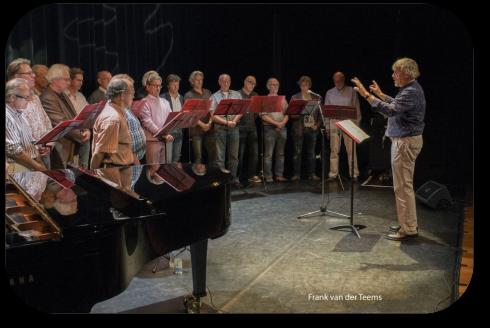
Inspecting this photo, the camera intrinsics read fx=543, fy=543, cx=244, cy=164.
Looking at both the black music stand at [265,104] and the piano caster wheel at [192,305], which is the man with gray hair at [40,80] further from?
the piano caster wheel at [192,305]

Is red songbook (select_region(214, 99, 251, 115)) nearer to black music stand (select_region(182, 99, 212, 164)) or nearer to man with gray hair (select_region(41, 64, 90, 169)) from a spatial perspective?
black music stand (select_region(182, 99, 212, 164))

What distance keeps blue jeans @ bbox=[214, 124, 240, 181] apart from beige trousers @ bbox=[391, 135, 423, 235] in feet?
10.4

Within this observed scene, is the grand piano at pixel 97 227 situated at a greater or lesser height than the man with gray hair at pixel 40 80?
lesser

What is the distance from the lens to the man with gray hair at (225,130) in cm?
759

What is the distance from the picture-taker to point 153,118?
6.36 meters

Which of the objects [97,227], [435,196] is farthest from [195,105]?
[97,227]

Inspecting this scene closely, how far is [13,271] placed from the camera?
1.99 m

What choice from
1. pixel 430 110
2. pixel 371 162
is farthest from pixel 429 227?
pixel 430 110

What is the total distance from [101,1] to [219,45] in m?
2.48

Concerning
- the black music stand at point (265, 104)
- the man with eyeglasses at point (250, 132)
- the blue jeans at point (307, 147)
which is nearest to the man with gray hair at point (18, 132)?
the black music stand at point (265, 104)

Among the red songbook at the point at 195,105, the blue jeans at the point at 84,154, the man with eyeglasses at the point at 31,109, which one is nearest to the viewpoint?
the man with eyeglasses at the point at 31,109

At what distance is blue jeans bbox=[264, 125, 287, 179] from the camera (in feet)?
26.7

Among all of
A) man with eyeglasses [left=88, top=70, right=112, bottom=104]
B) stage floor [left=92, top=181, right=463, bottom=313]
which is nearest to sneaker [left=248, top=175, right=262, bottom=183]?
stage floor [left=92, top=181, right=463, bottom=313]

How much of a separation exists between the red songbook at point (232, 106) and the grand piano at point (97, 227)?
9.39ft
